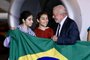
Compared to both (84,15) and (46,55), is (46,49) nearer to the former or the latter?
(46,55)

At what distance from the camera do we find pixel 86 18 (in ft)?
12.0

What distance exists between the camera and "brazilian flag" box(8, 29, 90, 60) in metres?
2.65

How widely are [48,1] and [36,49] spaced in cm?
138

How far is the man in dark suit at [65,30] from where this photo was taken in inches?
105

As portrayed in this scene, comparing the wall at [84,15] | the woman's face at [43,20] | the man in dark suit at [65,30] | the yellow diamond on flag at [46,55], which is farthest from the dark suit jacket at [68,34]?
the wall at [84,15]

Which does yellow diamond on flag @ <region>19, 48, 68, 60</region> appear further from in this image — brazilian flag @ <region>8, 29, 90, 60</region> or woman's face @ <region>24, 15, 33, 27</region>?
woman's face @ <region>24, 15, 33, 27</region>

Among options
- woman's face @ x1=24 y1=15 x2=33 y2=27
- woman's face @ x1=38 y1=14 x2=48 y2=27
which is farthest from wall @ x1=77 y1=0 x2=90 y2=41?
woman's face @ x1=24 y1=15 x2=33 y2=27

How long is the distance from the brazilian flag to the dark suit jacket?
0.05 meters

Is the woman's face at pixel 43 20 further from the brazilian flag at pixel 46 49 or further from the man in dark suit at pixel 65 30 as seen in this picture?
the brazilian flag at pixel 46 49

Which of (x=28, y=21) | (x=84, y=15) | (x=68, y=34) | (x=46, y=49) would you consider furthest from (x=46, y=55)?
(x=84, y=15)

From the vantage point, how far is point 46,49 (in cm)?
265

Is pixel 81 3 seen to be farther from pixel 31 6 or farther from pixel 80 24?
pixel 31 6

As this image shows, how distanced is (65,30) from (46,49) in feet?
0.96

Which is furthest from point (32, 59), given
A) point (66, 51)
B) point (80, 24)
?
point (80, 24)
